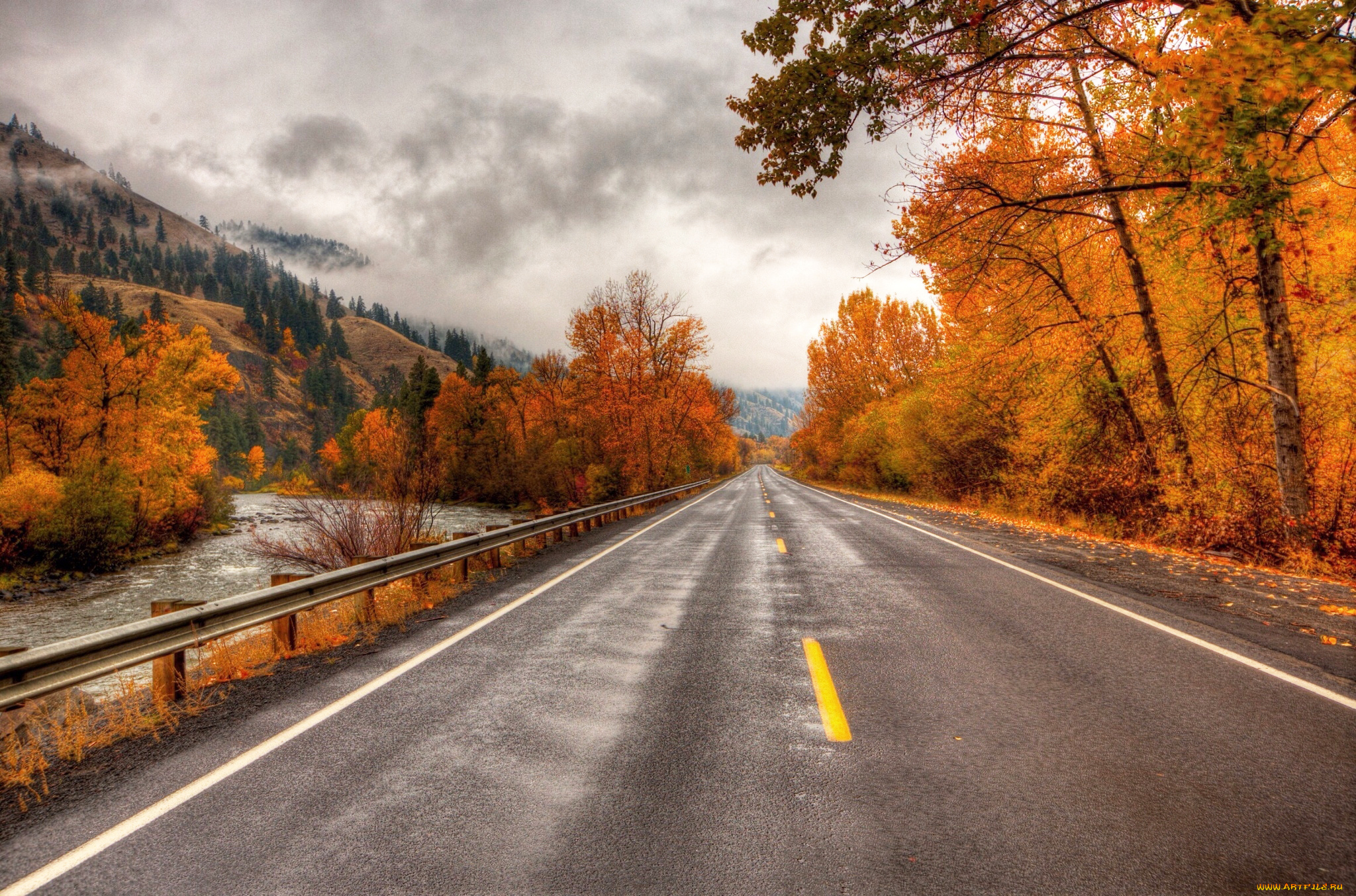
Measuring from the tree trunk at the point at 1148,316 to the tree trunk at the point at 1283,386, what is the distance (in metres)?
2.93

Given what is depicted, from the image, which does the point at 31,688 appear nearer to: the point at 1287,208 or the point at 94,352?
the point at 1287,208

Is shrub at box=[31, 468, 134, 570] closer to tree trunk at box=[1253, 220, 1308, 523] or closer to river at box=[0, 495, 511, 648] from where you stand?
river at box=[0, 495, 511, 648]

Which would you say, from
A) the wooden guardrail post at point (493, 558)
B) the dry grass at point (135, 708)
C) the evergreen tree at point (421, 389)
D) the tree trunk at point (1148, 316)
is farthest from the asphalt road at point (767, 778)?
the evergreen tree at point (421, 389)

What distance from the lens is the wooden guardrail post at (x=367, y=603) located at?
6832 mm

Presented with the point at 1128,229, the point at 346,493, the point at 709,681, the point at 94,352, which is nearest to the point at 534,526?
the point at 346,493

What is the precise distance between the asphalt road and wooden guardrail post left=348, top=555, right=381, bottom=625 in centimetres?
146

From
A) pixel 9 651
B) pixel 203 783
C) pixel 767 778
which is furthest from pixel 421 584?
pixel 767 778

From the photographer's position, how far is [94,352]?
91.8 ft

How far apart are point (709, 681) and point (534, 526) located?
804 centimetres

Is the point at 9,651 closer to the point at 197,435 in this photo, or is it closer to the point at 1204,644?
the point at 1204,644

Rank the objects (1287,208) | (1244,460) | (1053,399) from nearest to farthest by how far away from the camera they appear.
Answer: (1287,208) → (1244,460) → (1053,399)

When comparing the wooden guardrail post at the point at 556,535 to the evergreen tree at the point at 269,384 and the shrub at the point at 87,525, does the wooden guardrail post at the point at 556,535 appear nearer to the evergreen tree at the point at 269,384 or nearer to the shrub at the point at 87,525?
the shrub at the point at 87,525

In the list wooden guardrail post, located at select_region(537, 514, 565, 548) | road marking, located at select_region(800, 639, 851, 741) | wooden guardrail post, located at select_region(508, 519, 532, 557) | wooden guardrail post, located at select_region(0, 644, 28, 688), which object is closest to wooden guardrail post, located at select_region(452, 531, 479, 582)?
wooden guardrail post, located at select_region(508, 519, 532, 557)

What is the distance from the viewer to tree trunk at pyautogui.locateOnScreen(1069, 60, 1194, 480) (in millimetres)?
12453
